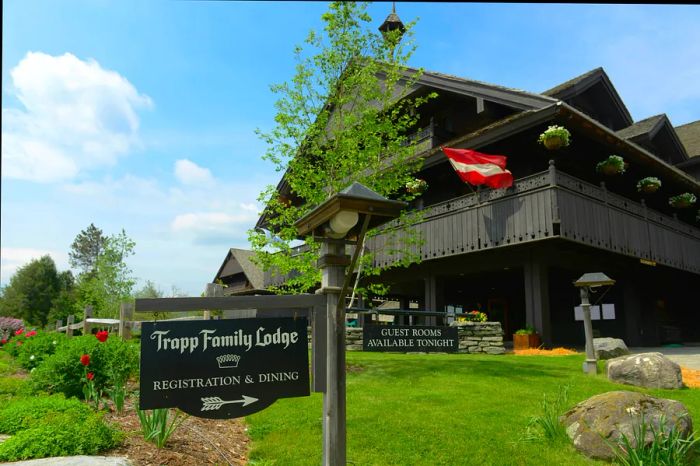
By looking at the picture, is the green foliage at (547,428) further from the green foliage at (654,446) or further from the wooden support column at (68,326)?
the wooden support column at (68,326)

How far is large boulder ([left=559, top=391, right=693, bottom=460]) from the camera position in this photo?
16.0ft

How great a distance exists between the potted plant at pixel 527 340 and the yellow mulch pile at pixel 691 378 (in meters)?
3.95

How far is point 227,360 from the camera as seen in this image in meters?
3.59

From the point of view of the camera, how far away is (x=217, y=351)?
11.7 ft

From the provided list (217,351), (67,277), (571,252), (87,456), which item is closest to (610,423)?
(217,351)

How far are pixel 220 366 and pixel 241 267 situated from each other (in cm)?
3634

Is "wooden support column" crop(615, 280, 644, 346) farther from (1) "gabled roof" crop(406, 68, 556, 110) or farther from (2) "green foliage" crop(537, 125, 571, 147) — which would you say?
(1) "gabled roof" crop(406, 68, 556, 110)

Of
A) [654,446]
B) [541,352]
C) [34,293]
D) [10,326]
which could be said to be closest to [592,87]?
[541,352]

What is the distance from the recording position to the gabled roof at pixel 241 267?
1446 inches

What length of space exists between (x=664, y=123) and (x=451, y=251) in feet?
39.5

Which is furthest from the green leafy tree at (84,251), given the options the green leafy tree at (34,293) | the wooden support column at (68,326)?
the wooden support column at (68,326)

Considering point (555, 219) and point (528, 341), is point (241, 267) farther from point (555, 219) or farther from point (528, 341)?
point (555, 219)

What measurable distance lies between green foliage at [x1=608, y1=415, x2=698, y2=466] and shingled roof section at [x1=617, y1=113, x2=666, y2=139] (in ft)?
57.1

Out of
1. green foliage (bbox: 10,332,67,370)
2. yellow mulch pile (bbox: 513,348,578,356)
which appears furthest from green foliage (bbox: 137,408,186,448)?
yellow mulch pile (bbox: 513,348,578,356)
